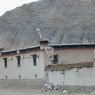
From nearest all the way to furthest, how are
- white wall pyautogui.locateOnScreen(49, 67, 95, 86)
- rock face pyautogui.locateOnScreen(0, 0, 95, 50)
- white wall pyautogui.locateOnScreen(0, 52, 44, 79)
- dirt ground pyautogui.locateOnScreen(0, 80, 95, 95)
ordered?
white wall pyautogui.locateOnScreen(49, 67, 95, 86)
dirt ground pyautogui.locateOnScreen(0, 80, 95, 95)
white wall pyautogui.locateOnScreen(0, 52, 44, 79)
rock face pyautogui.locateOnScreen(0, 0, 95, 50)

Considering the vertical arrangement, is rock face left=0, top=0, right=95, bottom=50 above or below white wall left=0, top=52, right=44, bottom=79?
above

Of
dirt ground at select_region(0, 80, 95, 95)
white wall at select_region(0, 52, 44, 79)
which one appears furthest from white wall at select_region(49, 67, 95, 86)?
white wall at select_region(0, 52, 44, 79)

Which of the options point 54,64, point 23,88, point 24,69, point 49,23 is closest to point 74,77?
point 54,64

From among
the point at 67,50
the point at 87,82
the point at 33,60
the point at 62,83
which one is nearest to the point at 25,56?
the point at 33,60

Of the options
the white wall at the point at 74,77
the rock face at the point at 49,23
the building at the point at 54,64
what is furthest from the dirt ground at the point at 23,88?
the rock face at the point at 49,23

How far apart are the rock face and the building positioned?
5.38 meters

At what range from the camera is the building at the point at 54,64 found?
3074 centimetres

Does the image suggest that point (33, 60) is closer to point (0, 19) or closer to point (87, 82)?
point (87, 82)

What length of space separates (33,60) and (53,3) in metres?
21.1

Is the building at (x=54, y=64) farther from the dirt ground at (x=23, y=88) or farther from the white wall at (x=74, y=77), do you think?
the dirt ground at (x=23, y=88)

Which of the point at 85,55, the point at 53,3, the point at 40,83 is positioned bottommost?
the point at 40,83

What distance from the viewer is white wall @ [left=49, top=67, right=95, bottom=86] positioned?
96.3ft

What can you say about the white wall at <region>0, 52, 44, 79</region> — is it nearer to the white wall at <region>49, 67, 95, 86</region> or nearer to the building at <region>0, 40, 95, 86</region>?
the building at <region>0, 40, 95, 86</region>

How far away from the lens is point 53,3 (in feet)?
194
